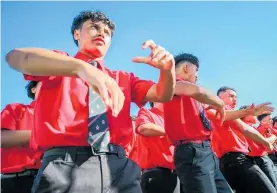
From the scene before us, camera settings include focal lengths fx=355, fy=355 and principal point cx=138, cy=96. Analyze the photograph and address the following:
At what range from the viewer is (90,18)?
2.47 meters

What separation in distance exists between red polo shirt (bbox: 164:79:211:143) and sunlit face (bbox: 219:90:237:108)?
1.73m

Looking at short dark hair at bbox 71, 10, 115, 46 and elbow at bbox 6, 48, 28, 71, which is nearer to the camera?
elbow at bbox 6, 48, 28, 71

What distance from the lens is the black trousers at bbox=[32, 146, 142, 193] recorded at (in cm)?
178

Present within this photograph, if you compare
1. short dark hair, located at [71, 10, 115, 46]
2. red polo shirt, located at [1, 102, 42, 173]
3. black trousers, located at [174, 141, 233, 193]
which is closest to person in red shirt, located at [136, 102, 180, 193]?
black trousers, located at [174, 141, 233, 193]

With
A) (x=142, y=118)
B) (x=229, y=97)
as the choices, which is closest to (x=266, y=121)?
(x=229, y=97)

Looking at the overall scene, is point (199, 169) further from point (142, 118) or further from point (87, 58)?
point (87, 58)

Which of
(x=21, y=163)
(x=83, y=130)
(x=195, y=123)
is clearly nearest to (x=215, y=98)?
(x=195, y=123)

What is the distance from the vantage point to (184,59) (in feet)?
12.7

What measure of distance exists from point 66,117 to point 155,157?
233 cm

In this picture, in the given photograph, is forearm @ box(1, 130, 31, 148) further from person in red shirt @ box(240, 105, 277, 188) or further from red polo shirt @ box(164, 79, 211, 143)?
person in red shirt @ box(240, 105, 277, 188)

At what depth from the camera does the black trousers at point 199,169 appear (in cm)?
303

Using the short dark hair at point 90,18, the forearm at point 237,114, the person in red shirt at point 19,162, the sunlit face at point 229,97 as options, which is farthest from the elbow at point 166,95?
the sunlit face at point 229,97

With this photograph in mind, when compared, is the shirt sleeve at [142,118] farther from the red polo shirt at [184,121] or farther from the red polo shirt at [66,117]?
the red polo shirt at [66,117]

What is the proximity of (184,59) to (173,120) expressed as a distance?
2.59 ft
